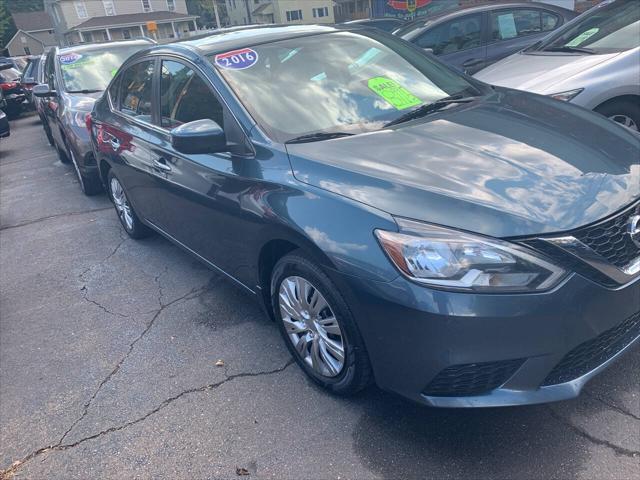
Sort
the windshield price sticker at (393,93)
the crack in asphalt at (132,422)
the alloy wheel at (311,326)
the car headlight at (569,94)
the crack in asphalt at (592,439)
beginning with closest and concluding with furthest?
the crack in asphalt at (592,439)
the alloy wheel at (311,326)
the crack in asphalt at (132,422)
the windshield price sticker at (393,93)
the car headlight at (569,94)

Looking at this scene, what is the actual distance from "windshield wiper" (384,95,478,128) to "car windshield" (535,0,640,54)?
2385 mm

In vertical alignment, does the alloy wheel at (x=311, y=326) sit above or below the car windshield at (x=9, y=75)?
above

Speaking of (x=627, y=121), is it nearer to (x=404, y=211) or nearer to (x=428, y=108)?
(x=428, y=108)

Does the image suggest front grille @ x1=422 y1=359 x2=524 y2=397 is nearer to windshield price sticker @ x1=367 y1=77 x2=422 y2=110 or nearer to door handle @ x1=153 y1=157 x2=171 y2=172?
windshield price sticker @ x1=367 y1=77 x2=422 y2=110

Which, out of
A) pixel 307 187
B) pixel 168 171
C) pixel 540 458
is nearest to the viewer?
pixel 540 458

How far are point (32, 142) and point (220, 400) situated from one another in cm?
1194

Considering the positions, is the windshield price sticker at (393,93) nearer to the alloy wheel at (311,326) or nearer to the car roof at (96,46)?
the alloy wheel at (311,326)

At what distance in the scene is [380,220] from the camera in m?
2.26

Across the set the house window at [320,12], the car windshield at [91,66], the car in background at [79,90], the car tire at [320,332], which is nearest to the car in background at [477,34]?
the car windshield at [91,66]

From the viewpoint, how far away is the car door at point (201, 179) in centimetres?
302

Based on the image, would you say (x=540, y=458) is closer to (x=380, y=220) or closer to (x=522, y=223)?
(x=522, y=223)

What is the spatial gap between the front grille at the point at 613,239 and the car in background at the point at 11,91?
61.4 feet

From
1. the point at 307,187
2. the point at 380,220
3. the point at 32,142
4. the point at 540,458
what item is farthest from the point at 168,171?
the point at 32,142

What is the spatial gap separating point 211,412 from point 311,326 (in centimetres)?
71
